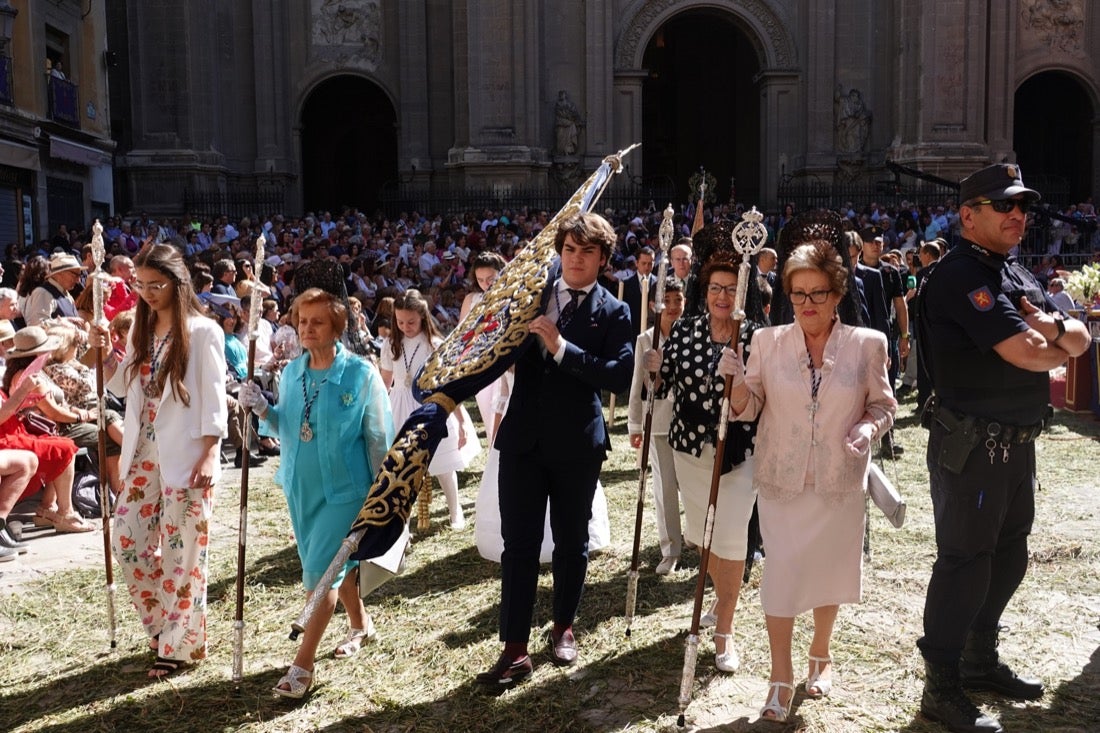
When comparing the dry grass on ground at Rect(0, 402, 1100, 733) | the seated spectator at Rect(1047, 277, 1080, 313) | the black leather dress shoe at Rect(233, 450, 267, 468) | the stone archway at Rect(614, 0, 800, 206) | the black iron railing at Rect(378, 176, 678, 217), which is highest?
the stone archway at Rect(614, 0, 800, 206)

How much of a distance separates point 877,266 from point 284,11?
23.2m

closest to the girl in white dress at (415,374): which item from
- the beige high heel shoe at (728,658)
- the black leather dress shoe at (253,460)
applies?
the black leather dress shoe at (253,460)

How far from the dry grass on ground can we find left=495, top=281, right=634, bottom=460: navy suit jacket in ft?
3.70

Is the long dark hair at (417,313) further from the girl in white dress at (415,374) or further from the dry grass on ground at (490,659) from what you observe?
the dry grass on ground at (490,659)

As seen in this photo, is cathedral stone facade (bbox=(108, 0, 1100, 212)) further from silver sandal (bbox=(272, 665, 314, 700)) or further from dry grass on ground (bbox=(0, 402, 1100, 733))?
silver sandal (bbox=(272, 665, 314, 700))

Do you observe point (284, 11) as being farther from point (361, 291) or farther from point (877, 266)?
point (877, 266)

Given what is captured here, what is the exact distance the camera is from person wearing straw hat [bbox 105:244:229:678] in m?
5.02

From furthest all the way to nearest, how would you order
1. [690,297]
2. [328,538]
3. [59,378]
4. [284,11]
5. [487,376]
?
1. [284,11]
2. [59,378]
3. [690,297]
4. [328,538]
5. [487,376]

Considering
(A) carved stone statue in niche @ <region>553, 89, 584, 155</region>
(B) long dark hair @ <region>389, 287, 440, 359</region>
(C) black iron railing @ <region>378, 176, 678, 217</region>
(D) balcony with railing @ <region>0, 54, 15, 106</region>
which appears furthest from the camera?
(A) carved stone statue in niche @ <region>553, 89, 584, 155</region>

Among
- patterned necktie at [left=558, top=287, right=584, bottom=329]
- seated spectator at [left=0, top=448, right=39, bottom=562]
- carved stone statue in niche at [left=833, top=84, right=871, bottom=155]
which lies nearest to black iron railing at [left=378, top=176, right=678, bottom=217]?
carved stone statue in niche at [left=833, top=84, right=871, bottom=155]

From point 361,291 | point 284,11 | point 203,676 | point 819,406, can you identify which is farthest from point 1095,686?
point 284,11

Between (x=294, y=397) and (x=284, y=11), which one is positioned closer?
(x=294, y=397)

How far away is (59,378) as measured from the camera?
8289 millimetres

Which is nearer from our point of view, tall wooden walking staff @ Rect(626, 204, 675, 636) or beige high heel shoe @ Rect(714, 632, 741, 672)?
beige high heel shoe @ Rect(714, 632, 741, 672)
